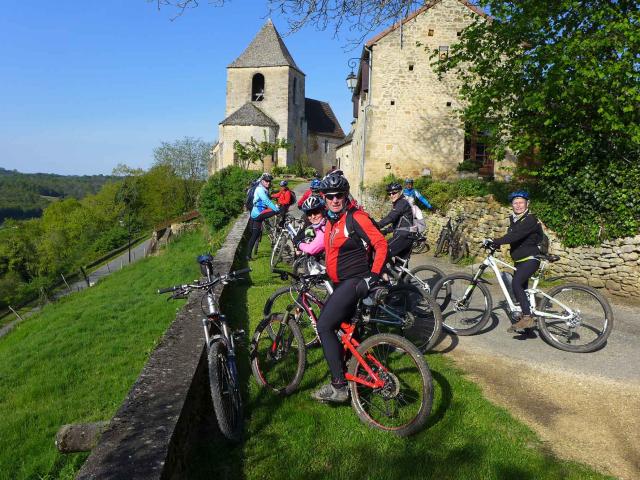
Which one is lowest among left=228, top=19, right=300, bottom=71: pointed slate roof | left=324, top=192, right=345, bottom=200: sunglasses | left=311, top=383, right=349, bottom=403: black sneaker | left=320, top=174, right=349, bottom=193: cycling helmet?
left=311, top=383, right=349, bottom=403: black sneaker

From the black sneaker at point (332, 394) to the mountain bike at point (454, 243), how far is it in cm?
915

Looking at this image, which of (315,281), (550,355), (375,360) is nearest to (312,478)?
(375,360)

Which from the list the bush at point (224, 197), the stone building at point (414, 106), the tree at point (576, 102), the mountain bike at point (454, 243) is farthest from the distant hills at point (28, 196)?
the tree at point (576, 102)

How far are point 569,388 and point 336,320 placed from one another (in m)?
2.63

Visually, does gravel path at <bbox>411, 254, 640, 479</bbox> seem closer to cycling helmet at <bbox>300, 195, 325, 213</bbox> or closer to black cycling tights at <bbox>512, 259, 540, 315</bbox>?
black cycling tights at <bbox>512, 259, 540, 315</bbox>

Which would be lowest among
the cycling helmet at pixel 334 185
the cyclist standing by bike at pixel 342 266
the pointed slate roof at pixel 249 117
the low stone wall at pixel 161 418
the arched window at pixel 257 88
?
the low stone wall at pixel 161 418

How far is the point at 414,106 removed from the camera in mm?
19453

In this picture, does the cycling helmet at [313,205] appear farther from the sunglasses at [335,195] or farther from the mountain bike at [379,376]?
the mountain bike at [379,376]

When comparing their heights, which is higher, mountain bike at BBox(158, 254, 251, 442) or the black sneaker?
mountain bike at BBox(158, 254, 251, 442)

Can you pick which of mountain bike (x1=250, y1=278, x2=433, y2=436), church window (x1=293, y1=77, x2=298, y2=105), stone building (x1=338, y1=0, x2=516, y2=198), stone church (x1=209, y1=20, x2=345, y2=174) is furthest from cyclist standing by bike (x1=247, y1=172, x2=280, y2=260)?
church window (x1=293, y1=77, x2=298, y2=105)

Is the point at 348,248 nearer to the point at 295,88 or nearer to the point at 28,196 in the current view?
the point at 295,88

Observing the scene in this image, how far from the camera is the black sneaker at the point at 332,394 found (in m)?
3.96

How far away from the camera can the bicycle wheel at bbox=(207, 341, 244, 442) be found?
344 centimetres

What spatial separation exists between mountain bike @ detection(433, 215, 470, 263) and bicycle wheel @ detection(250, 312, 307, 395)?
8786mm
